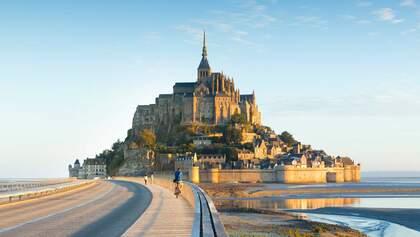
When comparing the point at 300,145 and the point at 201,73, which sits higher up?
the point at 201,73

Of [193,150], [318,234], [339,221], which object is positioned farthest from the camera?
[193,150]

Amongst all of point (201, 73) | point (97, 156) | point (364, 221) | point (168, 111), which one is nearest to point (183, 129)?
point (168, 111)

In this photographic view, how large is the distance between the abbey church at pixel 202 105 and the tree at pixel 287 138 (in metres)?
11.2

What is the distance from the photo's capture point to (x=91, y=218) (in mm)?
20250

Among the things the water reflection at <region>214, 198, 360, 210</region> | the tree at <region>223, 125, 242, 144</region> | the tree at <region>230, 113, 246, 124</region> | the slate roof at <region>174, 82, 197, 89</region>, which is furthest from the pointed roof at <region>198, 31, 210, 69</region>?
the water reflection at <region>214, 198, 360, 210</region>

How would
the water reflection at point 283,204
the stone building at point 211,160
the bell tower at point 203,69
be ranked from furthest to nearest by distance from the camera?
the bell tower at point 203,69 < the stone building at point 211,160 < the water reflection at point 283,204

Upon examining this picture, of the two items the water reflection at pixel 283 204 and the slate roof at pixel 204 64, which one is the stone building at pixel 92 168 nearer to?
the slate roof at pixel 204 64

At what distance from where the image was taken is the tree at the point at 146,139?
15214 centimetres

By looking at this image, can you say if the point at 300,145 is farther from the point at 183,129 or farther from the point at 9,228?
the point at 9,228

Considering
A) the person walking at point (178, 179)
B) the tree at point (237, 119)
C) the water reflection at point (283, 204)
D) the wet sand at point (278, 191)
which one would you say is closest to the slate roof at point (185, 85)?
the tree at point (237, 119)

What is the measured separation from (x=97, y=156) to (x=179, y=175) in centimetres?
14605

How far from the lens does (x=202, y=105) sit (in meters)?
156

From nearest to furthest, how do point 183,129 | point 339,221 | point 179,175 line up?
1. point 179,175
2. point 339,221
3. point 183,129

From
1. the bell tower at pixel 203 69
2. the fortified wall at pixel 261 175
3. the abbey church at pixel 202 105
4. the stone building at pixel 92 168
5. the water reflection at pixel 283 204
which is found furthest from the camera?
the bell tower at pixel 203 69
